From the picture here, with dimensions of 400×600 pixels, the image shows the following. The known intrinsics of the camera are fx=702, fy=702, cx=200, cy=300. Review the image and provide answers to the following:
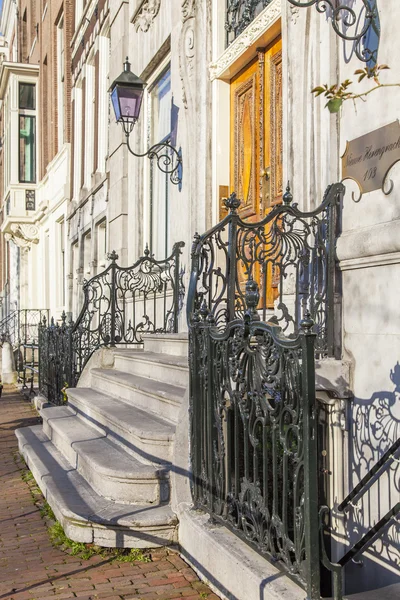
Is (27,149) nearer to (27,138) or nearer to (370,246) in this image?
(27,138)

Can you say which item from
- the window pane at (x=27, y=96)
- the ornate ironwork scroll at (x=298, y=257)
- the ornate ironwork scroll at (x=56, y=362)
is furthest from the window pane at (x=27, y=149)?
the ornate ironwork scroll at (x=298, y=257)

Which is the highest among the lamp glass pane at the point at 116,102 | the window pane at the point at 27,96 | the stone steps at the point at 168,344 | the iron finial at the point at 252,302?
the window pane at the point at 27,96

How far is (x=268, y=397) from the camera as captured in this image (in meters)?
4.19

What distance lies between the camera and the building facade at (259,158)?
14.6 ft

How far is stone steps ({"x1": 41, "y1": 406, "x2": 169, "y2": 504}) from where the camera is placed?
4875mm

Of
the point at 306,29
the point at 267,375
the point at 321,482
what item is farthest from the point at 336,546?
the point at 306,29

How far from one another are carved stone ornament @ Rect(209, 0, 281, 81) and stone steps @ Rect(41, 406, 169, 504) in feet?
13.9

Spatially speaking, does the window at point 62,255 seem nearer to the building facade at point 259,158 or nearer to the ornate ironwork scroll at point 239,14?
the building facade at point 259,158

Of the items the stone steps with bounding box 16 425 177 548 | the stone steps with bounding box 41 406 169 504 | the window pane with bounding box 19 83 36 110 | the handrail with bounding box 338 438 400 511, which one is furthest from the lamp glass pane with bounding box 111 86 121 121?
the window pane with bounding box 19 83 36 110

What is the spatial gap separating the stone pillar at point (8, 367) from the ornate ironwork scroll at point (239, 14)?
10773mm

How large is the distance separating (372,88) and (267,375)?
212 centimetres

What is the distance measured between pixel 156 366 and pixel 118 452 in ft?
4.74

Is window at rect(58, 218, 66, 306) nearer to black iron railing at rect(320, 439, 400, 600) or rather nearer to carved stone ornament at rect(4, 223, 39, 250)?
carved stone ornament at rect(4, 223, 39, 250)

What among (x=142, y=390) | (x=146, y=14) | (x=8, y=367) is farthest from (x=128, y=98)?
(x=8, y=367)
